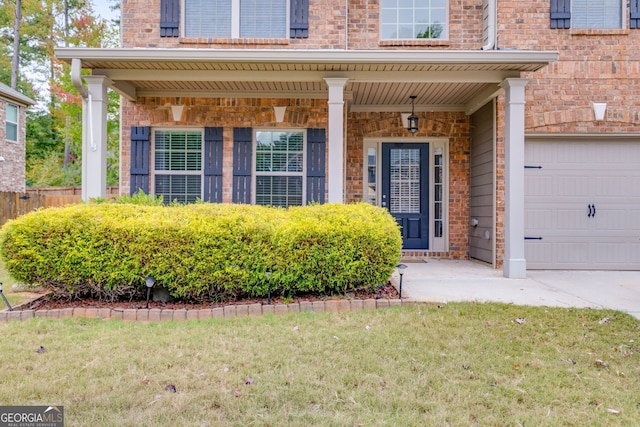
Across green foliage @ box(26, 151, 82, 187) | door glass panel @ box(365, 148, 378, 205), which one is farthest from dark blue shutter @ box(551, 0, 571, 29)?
green foliage @ box(26, 151, 82, 187)

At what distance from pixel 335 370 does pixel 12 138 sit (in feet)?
49.5

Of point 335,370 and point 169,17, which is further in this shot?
point 169,17

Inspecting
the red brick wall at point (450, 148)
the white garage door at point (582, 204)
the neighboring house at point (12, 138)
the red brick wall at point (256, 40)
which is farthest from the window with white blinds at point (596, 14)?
the neighboring house at point (12, 138)

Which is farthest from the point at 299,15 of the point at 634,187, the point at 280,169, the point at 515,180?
the point at 634,187

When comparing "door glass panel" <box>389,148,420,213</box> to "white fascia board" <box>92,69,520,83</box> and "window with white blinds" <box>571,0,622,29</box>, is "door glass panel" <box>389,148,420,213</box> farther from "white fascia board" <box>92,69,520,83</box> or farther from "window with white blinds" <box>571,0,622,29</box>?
"window with white blinds" <box>571,0,622,29</box>

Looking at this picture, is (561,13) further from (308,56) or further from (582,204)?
(308,56)

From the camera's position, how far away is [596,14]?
671 cm

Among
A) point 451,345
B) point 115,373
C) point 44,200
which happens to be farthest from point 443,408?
point 44,200

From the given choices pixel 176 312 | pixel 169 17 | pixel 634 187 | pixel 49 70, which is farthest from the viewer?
pixel 49 70

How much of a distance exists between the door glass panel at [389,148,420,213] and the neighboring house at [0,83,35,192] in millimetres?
11836

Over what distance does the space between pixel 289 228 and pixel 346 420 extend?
7.60 ft

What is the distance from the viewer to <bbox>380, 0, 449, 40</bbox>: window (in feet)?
23.6

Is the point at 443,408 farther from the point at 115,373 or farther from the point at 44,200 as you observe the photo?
the point at 44,200

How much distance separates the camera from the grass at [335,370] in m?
2.21
